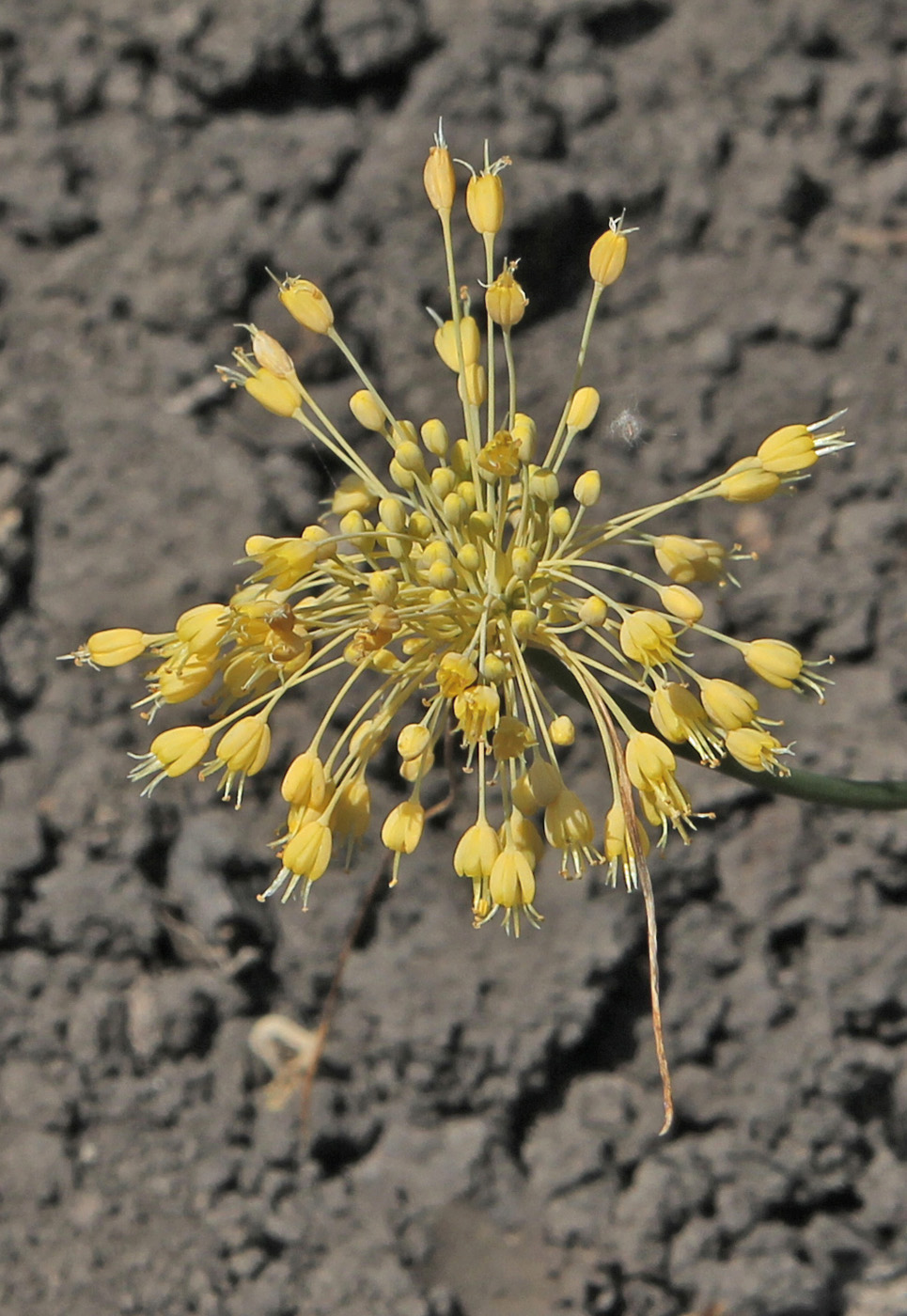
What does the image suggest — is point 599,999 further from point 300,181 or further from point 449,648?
point 300,181

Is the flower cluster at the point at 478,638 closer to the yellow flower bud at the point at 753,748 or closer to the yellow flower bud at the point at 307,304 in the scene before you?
the yellow flower bud at the point at 753,748

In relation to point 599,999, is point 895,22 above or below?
above

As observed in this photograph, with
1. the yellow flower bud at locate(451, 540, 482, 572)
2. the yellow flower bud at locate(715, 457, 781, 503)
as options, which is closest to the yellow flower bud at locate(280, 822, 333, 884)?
the yellow flower bud at locate(451, 540, 482, 572)

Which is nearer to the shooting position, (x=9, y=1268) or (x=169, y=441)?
(x=9, y=1268)

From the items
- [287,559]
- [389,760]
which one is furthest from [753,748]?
[389,760]

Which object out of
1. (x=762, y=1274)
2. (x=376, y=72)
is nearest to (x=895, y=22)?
(x=376, y=72)

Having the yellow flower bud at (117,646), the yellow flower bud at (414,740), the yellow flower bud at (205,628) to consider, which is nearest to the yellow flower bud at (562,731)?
the yellow flower bud at (414,740)
